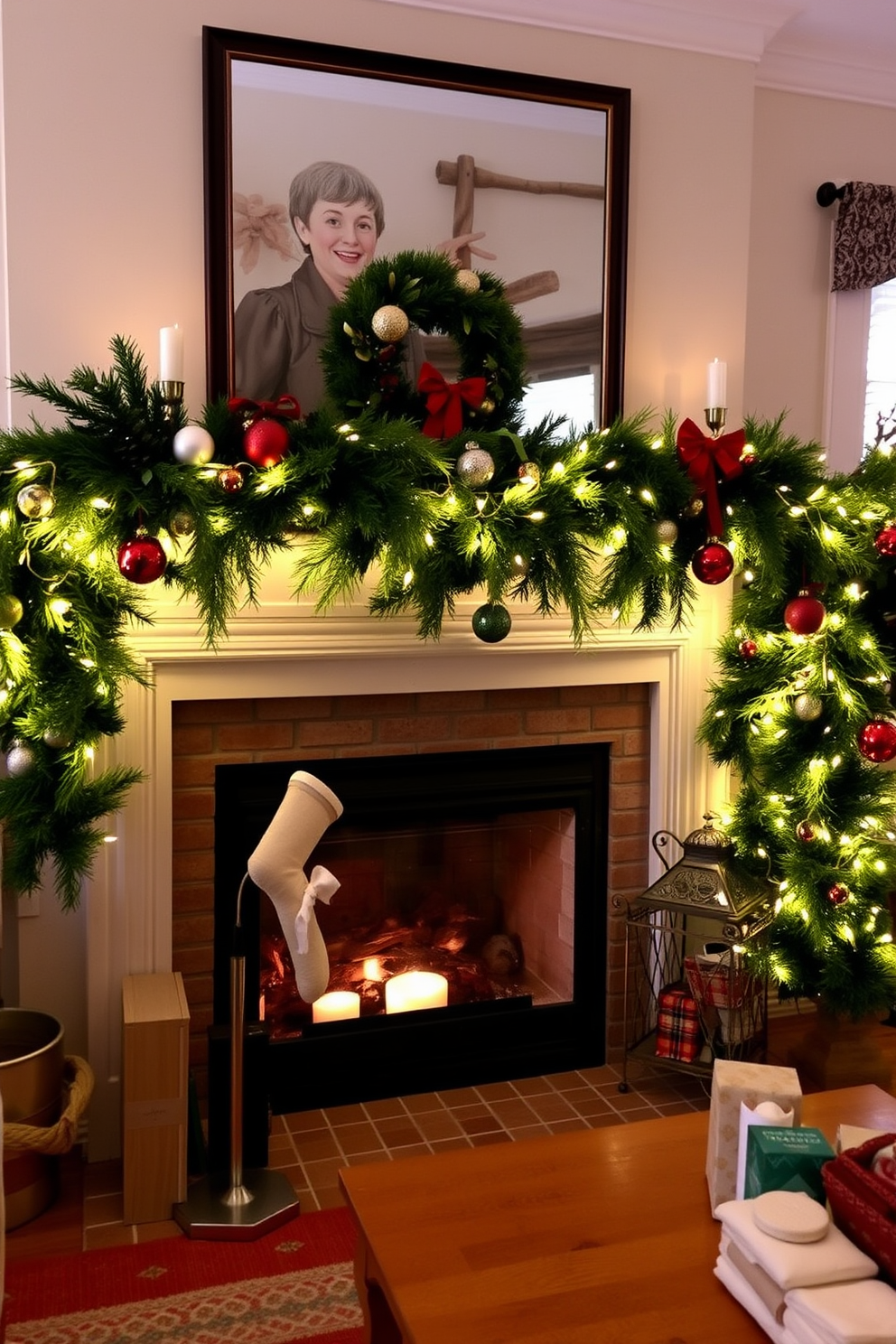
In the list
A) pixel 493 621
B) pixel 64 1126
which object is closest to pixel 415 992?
→ pixel 64 1126

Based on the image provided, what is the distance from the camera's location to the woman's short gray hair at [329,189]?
8.75 feet

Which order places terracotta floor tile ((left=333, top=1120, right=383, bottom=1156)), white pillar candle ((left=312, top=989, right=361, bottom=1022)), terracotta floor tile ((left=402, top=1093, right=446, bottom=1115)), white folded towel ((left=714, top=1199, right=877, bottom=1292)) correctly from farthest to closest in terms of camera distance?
white pillar candle ((left=312, top=989, right=361, bottom=1022)), terracotta floor tile ((left=402, top=1093, right=446, bottom=1115)), terracotta floor tile ((left=333, top=1120, right=383, bottom=1156)), white folded towel ((left=714, top=1199, right=877, bottom=1292))

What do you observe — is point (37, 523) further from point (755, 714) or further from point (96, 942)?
point (755, 714)

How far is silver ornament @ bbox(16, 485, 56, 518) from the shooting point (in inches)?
81.4

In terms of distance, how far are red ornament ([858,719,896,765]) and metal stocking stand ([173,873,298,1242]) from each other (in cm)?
134

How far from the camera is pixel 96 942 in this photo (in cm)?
264

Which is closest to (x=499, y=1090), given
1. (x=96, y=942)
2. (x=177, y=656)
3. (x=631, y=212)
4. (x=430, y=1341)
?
(x=96, y=942)

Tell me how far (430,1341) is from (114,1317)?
3.08 ft

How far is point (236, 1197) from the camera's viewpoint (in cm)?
248

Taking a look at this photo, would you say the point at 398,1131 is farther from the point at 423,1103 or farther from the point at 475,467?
the point at 475,467

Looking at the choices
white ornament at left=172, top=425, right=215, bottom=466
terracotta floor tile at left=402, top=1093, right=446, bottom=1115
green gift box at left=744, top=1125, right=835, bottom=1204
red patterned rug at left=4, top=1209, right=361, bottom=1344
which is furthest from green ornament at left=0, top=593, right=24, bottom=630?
terracotta floor tile at left=402, top=1093, right=446, bottom=1115

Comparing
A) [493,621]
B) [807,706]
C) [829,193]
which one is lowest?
[807,706]

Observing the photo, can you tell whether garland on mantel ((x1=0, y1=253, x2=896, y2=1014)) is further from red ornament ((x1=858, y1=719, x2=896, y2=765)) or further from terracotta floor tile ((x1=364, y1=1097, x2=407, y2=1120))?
terracotta floor tile ((x1=364, y1=1097, x2=407, y2=1120))

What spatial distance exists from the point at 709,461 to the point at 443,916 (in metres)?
1.42
